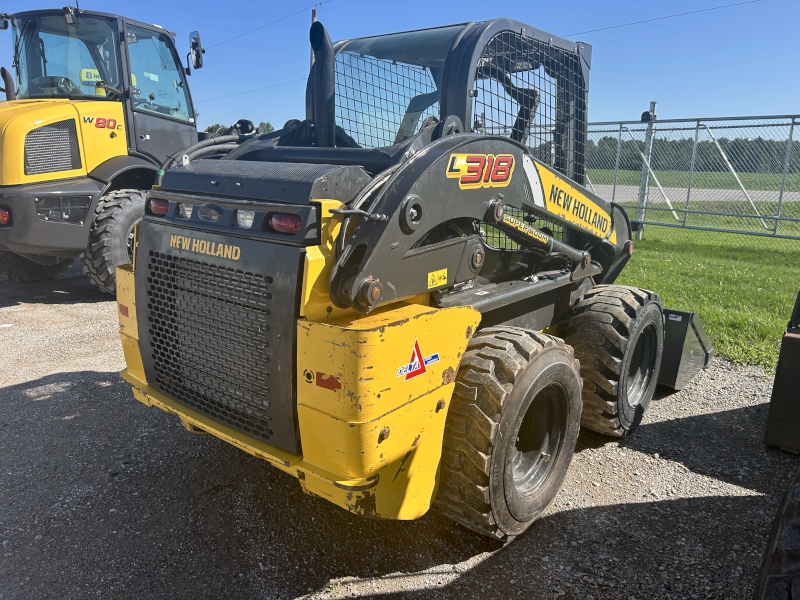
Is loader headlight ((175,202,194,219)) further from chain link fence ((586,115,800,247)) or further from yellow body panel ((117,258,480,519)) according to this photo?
chain link fence ((586,115,800,247))

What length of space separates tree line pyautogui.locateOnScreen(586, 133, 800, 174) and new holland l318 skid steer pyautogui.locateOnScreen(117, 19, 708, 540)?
8001mm

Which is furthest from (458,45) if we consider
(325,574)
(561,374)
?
(325,574)

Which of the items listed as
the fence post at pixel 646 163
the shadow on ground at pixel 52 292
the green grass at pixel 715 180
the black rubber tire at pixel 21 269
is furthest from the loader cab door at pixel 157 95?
the green grass at pixel 715 180

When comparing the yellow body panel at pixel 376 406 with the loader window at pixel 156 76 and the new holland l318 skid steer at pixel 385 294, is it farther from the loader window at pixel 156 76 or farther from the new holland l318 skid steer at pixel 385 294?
the loader window at pixel 156 76

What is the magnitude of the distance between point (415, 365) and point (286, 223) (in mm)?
765

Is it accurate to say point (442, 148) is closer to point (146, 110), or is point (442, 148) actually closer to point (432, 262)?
point (432, 262)

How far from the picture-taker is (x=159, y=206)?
2.96 meters

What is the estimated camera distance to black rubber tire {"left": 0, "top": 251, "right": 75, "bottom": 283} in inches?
325

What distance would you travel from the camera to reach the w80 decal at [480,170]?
271 cm

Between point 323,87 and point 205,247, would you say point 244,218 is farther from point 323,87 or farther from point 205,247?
point 323,87

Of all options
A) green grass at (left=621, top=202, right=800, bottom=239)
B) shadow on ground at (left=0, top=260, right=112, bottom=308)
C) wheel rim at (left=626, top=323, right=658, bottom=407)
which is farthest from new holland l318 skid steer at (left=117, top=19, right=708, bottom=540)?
green grass at (left=621, top=202, right=800, bottom=239)

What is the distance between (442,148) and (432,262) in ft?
1.65

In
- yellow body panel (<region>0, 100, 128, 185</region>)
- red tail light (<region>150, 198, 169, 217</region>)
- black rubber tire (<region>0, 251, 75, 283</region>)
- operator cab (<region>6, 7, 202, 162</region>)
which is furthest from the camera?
black rubber tire (<region>0, 251, 75, 283</region>)

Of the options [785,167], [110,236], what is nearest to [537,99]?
[110,236]
